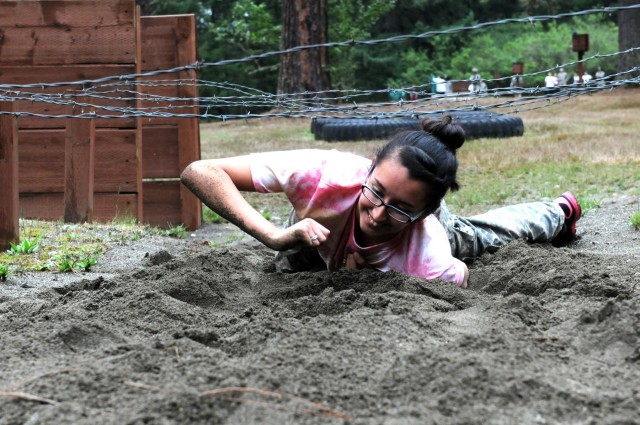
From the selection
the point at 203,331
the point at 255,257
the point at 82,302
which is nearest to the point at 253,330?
the point at 203,331

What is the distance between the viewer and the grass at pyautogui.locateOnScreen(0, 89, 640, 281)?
207 inches

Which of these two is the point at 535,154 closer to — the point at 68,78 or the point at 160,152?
the point at 160,152

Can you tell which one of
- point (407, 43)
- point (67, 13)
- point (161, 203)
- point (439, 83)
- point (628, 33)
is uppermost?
point (407, 43)

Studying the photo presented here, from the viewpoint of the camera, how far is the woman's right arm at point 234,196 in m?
3.50

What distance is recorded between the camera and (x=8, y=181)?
16.1 ft

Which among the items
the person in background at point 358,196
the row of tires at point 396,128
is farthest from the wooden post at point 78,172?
the row of tires at point 396,128

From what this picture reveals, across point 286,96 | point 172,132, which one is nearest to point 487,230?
point 286,96

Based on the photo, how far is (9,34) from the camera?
728 cm

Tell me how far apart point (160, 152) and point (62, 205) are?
96 centimetres

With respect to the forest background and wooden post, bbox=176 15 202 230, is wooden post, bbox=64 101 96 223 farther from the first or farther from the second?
the forest background

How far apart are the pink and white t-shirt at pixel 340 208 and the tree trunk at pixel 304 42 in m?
11.8

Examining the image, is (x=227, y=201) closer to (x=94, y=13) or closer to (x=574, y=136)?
(x=94, y=13)

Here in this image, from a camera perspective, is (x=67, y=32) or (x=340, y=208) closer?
(x=340, y=208)

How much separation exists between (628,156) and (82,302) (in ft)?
22.1
